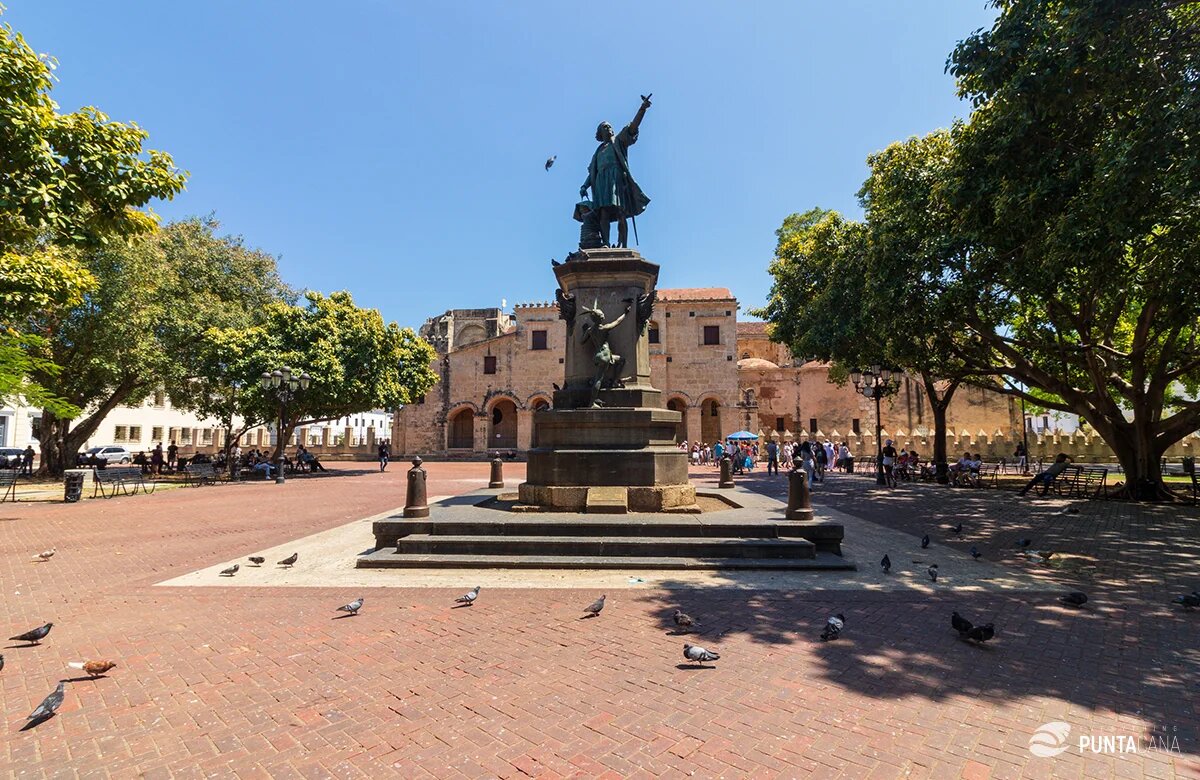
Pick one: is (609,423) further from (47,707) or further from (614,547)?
(47,707)

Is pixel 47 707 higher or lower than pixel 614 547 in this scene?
lower

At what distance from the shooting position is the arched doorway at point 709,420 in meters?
40.1

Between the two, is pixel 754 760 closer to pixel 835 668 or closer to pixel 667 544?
pixel 835 668

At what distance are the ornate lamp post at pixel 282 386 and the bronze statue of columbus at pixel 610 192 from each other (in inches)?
592

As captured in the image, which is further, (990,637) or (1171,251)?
(1171,251)

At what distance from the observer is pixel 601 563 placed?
23.6ft

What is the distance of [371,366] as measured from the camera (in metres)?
25.7

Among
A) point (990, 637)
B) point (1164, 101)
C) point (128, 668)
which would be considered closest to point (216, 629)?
point (128, 668)

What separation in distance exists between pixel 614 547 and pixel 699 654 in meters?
3.33

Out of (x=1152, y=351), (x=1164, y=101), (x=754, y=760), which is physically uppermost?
(x=1164, y=101)

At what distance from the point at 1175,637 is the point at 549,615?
213 inches

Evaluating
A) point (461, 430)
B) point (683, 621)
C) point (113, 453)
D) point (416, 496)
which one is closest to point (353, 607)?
point (416, 496)

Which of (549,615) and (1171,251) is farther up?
(1171,251)

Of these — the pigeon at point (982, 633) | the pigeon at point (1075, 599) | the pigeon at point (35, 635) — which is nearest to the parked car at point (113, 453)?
the pigeon at point (35, 635)
